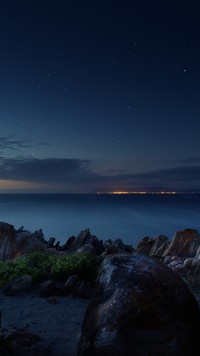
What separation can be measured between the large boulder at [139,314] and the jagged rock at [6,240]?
14506mm

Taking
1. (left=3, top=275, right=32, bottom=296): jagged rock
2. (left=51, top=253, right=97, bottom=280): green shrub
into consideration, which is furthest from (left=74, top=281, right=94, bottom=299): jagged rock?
(left=3, top=275, right=32, bottom=296): jagged rock

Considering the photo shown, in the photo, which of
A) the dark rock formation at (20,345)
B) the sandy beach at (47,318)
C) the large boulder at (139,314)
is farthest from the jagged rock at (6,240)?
the large boulder at (139,314)

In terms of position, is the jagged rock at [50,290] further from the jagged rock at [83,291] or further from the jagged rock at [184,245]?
the jagged rock at [184,245]

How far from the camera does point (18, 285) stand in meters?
14.1

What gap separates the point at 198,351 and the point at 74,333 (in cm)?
464

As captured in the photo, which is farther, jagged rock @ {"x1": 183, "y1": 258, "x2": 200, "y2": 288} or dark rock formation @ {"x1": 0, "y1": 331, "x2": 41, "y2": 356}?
jagged rock @ {"x1": 183, "y1": 258, "x2": 200, "y2": 288}

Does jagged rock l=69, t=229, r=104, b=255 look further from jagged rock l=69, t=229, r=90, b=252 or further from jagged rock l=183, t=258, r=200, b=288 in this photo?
jagged rock l=183, t=258, r=200, b=288

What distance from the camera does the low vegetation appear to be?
15.1m

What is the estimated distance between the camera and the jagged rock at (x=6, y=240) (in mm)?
20500

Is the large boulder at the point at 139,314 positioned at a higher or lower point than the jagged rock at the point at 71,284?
higher

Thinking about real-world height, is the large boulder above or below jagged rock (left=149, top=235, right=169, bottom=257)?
above

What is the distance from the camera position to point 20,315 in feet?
36.9

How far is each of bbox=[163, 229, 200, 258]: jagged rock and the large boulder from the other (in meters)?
15.7

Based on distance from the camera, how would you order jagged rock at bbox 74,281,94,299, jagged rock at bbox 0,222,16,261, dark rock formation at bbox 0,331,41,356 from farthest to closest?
jagged rock at bbox 0,222,16,261
jagged rock at bbox 74,281,94,299
dark rock formation at bbox 0,331,41,356
